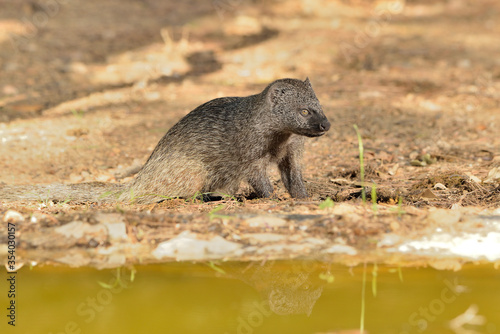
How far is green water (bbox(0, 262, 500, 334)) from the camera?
2.59 m

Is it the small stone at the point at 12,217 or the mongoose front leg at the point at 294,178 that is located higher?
the small stone at the point at 12,217

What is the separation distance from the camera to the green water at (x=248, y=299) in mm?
2594

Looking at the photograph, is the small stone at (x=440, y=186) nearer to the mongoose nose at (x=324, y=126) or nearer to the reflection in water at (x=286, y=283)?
the mongoose nose at (x=324, y=126)

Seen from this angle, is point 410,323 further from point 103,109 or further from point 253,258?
point 103,109

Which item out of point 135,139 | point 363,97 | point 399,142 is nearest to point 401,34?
point 363,97

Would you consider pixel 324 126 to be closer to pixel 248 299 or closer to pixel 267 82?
pixel 248 299

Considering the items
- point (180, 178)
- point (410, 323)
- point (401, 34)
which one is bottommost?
point (410, 323)

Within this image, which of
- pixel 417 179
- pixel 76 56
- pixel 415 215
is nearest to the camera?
pixel 415 215

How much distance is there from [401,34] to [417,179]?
5.90m

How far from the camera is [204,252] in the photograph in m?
3.26

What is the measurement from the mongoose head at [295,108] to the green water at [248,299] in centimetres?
136

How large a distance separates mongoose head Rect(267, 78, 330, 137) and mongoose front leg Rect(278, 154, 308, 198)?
322 mm

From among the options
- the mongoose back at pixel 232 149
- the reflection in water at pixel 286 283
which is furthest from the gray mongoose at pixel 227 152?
the reflection in water at pixel 286 283

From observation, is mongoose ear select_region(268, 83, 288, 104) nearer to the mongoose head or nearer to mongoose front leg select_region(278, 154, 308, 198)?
the mongoose head
